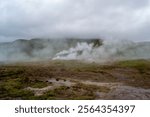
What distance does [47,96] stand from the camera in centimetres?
4038

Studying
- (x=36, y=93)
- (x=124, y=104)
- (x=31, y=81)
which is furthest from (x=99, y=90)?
(x=124, y=104)

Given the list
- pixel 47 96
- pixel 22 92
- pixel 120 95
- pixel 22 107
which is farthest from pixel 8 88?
pixel 22 107

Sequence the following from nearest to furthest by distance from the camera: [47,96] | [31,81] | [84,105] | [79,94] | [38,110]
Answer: [38,110] → [84,105] → [47,96] → [79,94] → [31,81]

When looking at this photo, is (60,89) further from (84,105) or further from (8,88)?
(84,105)

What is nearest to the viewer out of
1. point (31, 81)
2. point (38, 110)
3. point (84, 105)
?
point (38, 110)

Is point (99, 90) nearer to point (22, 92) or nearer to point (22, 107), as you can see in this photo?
point (22, 92)

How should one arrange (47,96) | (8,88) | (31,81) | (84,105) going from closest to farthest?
(84,105) → (47,96) → (8,88) → (31,81)

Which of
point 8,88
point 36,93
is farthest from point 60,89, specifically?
point 8,88

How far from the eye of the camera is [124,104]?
24.6 meters

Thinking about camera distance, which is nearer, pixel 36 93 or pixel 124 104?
pixel 124 104

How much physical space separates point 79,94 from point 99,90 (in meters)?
5.55

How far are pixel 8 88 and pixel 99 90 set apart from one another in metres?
14.3

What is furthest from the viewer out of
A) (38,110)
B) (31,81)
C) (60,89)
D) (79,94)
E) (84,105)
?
(31,81)

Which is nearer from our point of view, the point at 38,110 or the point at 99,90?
the point at 38,110
